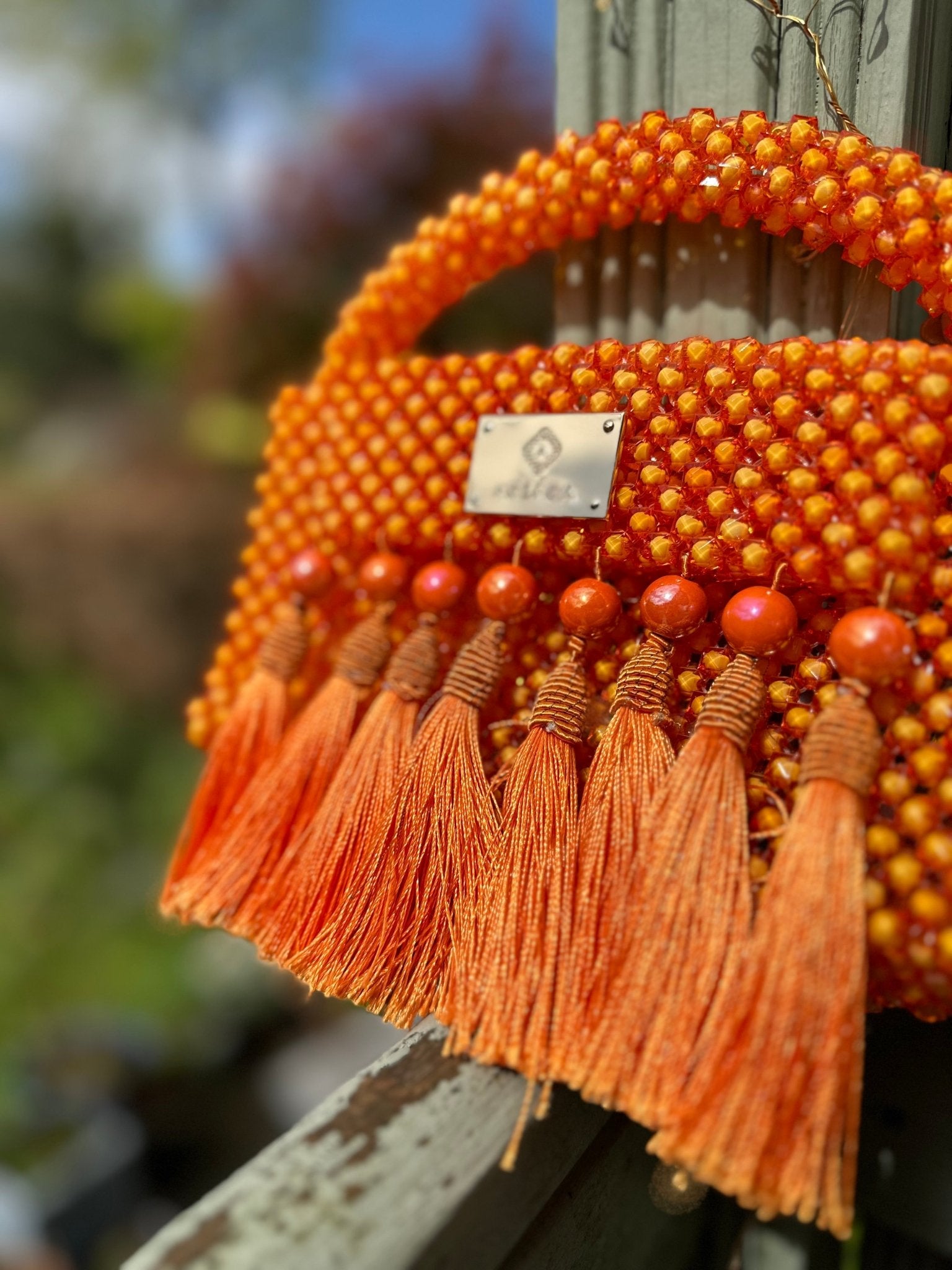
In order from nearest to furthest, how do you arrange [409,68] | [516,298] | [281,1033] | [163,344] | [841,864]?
[841,864] → [516,298] → [409,68] → [281,1033] → [163,344]

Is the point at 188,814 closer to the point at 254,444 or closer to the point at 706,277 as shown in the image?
the point at 706,277

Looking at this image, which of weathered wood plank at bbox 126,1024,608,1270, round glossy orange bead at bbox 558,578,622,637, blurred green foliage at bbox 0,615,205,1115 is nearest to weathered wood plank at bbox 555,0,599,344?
round glossy orange bead at bbox 558,578,622,637

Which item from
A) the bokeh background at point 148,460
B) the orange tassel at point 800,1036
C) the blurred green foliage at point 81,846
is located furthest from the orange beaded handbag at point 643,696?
the blurred green foliage at point 81,846

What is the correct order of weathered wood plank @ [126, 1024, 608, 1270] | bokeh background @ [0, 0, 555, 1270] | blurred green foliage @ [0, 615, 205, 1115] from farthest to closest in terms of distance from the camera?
blurred green foliage @ [0, 615, 205, 1115] < bokeh background @ [0, 0, 555, 1270] < weathered wood plank @ [126, 1024, 608, 1270]

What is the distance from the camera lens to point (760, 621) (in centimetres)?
43

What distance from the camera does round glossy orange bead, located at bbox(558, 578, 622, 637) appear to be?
480mm

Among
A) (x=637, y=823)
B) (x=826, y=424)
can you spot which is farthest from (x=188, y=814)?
(x=826, y=424)

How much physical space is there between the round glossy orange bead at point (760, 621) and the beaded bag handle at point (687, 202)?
7.2 inches

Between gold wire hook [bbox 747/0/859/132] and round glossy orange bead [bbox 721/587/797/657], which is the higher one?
gold wire hook [bbox 747/0/859/132]

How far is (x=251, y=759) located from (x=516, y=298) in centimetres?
68

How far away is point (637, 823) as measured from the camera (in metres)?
0.43

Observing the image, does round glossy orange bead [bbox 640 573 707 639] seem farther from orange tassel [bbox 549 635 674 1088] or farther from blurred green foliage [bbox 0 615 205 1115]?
blurred green foliage [bbox 0 615 205 1115]

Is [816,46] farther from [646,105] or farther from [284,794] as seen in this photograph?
[284,794]

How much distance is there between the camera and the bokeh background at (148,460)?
119 centimetres
